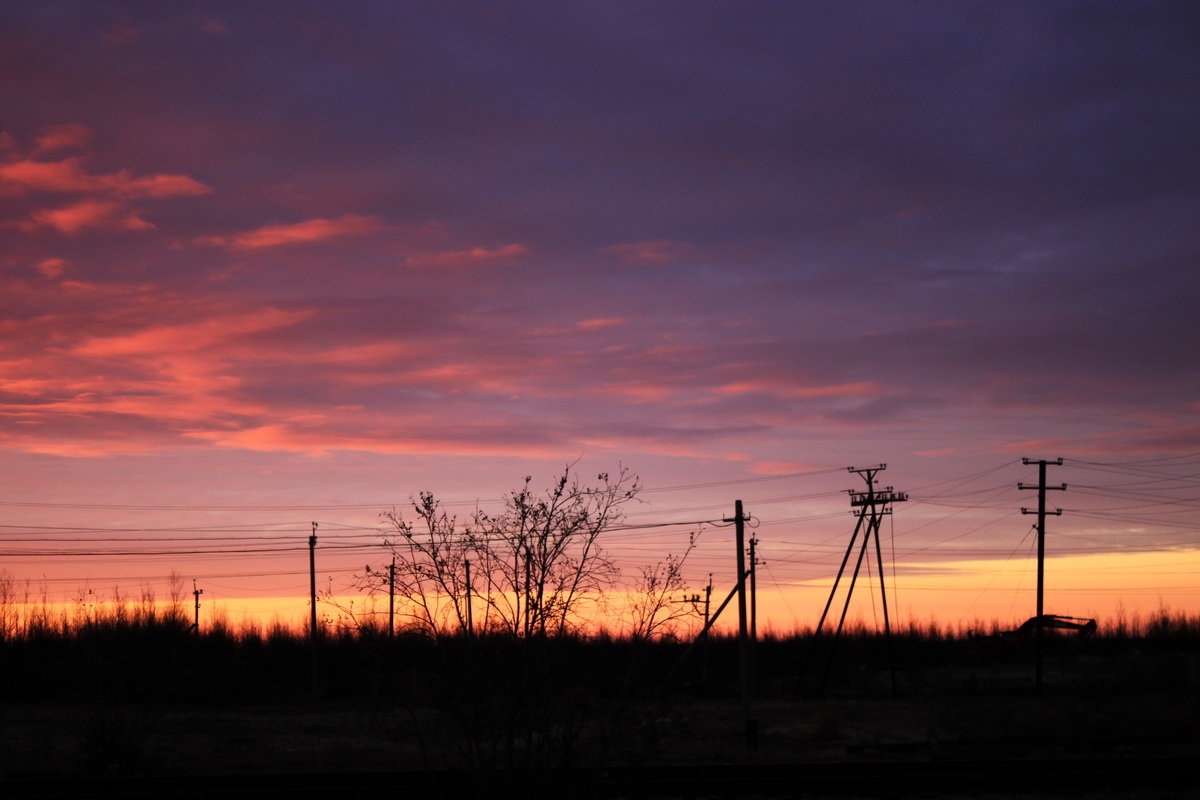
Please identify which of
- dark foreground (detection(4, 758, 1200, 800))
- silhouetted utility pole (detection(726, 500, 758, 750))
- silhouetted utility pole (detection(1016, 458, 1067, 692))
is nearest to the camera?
dark foreground (detection(4, 758, 1200, 800))

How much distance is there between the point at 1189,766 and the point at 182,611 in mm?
61531

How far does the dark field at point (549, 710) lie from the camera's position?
12219 millimetres

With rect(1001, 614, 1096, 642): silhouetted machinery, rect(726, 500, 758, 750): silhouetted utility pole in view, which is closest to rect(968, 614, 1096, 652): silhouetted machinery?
rect(1001, 614, 1096, 642): silhouetted machinery

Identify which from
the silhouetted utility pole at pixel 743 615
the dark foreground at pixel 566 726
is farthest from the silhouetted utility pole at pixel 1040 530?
the silhouetted utility pole at pixel 743 615

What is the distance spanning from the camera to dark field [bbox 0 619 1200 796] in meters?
12.2

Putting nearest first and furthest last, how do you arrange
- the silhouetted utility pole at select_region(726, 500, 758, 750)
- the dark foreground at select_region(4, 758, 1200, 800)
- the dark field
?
1. the dark field
2. the dark foreground at select_region(4, 758, 1200, 800)
3. the silhouetted utility pole at select_region(726, 500, 758, 750)

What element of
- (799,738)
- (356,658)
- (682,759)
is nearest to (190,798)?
(356,658)

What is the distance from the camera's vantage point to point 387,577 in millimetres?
12344

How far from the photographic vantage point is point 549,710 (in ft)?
39.6

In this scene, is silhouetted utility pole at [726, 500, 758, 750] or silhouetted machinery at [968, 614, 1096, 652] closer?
silhouetted utility pole at [726, 500, 758, 750]

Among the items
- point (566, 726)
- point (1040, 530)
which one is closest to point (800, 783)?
point (566, 726)

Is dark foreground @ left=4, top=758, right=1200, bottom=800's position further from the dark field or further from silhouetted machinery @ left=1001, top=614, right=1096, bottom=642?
silhouetted machinery @ left=1001, top=614, right=1096, bottom=642

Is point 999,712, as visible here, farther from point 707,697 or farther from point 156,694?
point 156,694

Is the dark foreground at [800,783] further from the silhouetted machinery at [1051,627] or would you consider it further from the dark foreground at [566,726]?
the silhouetted machinery at [1051,627]
